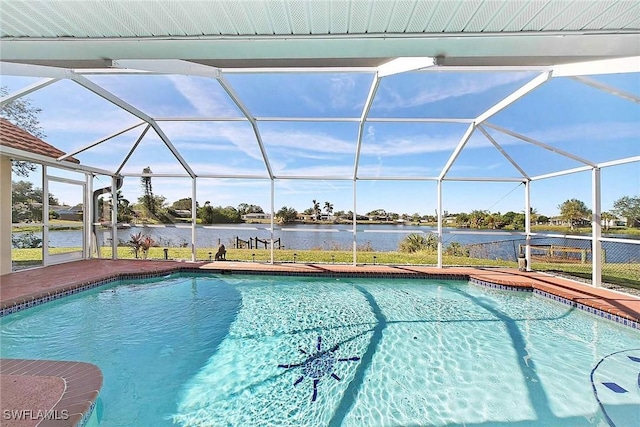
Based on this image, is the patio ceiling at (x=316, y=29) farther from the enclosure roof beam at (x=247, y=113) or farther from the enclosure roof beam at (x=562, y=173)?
the enclosure roof beam at (x=562, y=173)

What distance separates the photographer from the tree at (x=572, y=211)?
9.72 meters

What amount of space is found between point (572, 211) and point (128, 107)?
14489 millimetres

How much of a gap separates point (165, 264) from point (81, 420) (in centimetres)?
725

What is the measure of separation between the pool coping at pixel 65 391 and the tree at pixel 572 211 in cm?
1275

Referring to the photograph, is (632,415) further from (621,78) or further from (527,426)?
(621,78)

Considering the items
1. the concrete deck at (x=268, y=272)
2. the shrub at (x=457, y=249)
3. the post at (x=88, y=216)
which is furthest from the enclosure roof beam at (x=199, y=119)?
the shrub at (x=457, y=249)

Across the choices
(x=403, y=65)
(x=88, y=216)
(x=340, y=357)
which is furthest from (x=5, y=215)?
(x=403, y=65)

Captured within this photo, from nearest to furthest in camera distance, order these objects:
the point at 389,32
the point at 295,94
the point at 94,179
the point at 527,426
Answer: the point at 389,32 → the point at 527,426 → the point at 295,94 → the point at 94,179

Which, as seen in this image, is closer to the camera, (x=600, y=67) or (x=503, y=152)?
(x=600, y=67)

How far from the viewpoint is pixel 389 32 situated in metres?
2.11

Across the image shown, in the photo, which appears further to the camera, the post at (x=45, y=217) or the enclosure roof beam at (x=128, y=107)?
the post at (x=45, y=217)

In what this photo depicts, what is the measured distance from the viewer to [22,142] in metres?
7.31

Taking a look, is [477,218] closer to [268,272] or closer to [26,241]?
[268,272]

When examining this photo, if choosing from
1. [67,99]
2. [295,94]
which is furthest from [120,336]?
[67,99]
